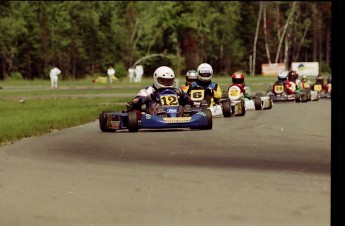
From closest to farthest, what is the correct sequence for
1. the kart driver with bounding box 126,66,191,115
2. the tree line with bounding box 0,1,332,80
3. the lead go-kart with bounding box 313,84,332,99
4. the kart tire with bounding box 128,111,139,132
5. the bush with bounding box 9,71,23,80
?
the kart tire with bounding box 128,111,139,132 → the kart driver with bounding box 126,66,191,115 → the lead go-kart with bounding box 313,84,332,99 → the bush with bounding box 9,71,23,80 → the tree line with bounding box 0,1,332,80

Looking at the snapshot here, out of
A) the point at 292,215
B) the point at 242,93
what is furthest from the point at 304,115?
the point at 292,215

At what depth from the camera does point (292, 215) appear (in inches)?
223

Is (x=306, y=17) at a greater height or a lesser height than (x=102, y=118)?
greater

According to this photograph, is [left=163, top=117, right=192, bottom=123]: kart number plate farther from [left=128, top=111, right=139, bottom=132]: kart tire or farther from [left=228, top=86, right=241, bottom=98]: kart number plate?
[left=228, top=86, right=241, bottom=98]: kart number plate

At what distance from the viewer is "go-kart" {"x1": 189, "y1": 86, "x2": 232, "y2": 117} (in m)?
17.7

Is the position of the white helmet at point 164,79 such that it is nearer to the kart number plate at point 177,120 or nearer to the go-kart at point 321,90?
the kart number plate at point 177,120

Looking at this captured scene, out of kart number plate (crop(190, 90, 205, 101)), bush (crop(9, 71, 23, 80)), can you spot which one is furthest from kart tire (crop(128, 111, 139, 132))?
bush (crop(9, 71, 23, 80))

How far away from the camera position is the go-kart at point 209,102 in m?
17.7

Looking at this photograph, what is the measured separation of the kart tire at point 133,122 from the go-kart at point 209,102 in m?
4.11

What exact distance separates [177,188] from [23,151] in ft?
13.6

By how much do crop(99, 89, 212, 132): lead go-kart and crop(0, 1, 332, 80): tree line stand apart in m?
59.0

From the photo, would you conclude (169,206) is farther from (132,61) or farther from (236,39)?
(236,39)

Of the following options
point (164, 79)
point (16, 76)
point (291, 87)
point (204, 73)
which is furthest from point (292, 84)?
point (16, 76)

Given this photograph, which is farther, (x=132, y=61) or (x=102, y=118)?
(x=132, y=61)
